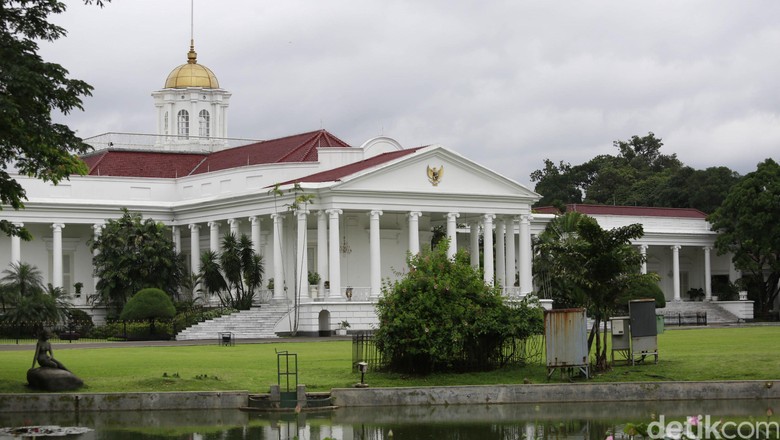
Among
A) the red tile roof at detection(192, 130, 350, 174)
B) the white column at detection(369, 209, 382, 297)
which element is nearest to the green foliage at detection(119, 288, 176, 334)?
the white column at detection(369, 209, 382, 297)

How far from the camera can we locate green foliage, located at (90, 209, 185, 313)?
6706 cm

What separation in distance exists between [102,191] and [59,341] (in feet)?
56.5

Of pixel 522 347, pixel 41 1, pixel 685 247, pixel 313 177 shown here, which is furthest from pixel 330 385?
pixel 685 247

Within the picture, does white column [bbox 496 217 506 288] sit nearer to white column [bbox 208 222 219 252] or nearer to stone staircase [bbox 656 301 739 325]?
stone staircase [bbox 656 301 739 325]

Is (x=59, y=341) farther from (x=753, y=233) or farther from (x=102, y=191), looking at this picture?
(x=753, y=233)

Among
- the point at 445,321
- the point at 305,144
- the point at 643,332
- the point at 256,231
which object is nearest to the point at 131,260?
the point at 256,231

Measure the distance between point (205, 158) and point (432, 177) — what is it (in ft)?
60.7

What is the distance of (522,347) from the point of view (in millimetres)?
36375

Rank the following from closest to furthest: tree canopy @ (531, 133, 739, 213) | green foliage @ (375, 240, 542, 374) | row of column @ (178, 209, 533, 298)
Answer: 1. green foliage @ (375, 240, 542, 374)
2. row of column @ (178, 209, 533, 298)
3. tree canopy @ (531, 133, 739, 213)

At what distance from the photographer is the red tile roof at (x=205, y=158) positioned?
247ft

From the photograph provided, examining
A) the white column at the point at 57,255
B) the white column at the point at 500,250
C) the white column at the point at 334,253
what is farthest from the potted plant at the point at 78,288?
the white column at the point at 500,250

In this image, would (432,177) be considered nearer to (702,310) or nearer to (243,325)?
(243,325)

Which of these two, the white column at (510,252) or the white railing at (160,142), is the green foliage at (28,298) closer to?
the white railing at (160,142)

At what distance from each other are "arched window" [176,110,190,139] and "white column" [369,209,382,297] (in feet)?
71.7
